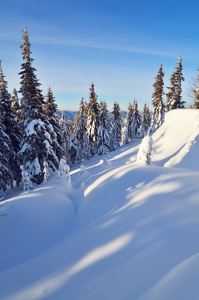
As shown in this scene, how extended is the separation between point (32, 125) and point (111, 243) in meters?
12.2

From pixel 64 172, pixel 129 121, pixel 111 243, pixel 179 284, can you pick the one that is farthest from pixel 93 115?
pixel 179 284

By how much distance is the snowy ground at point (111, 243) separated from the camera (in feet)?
8.55

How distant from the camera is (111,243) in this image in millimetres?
3809

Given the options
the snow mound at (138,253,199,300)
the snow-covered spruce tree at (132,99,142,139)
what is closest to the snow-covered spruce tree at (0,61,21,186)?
the snow mound at (138,253,199,300)

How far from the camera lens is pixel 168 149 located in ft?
51.0

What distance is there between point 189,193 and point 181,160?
7696 millimetres

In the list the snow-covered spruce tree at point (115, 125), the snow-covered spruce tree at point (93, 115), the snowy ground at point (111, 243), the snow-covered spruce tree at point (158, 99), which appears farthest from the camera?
the snow-covered spruce tree at point (115, 125)

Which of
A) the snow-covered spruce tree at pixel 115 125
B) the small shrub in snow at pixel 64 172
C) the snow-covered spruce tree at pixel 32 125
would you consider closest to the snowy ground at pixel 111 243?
the small shrub in snow at pixel 64 172

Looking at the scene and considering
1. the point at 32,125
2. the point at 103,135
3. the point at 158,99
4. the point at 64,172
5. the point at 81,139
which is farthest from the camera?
the point at 81,139

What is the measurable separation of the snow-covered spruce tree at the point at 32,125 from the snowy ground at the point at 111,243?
7.73 m

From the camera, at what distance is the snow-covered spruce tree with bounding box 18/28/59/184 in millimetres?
13531

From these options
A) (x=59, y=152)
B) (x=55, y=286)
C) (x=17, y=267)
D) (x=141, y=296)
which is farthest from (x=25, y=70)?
(x=141, y=296)

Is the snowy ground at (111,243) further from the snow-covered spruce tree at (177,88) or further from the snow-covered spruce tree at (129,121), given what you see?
the snow-covered spruce tree at (129,121)

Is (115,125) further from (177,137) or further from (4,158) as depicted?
(4,158)
